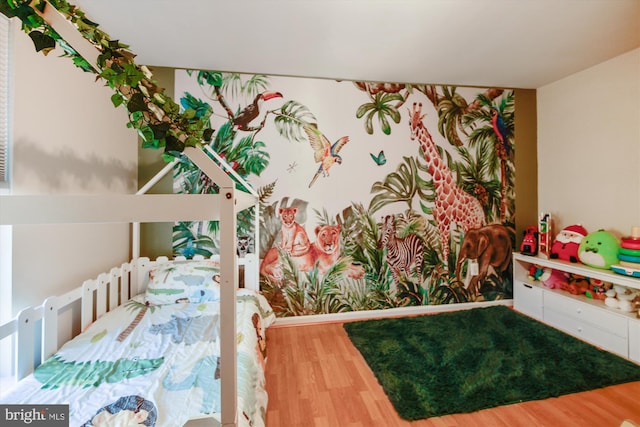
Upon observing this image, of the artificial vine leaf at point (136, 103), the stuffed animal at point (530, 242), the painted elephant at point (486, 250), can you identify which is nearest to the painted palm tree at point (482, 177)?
the painted elephant at point (486, 250)

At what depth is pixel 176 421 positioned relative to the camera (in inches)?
36.2

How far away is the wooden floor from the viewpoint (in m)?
1.38

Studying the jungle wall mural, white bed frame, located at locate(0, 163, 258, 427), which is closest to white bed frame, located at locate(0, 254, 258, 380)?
the jungle wall mural

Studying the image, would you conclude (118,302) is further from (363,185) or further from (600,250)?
(600,250)

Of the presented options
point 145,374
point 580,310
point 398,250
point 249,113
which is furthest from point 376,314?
point 249,113

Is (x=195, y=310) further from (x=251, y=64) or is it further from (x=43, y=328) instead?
(x=251, y=64)

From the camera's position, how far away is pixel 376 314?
103 inches

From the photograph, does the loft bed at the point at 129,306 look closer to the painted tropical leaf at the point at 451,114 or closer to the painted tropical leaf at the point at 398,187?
the painted tropical leaf at the point at 398,187

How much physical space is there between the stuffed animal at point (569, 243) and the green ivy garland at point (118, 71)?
3.13 m

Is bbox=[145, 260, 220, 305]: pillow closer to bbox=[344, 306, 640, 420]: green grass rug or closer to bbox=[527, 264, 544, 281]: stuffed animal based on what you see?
bbox=[344, 306, 640, 420]: green grass rug

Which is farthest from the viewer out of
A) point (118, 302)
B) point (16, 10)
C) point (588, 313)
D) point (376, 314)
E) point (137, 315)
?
point (376, 314)

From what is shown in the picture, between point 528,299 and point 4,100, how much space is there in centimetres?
398

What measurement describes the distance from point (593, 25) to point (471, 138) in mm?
1106

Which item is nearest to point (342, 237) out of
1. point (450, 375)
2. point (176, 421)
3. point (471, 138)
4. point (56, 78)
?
point (450, 375)
